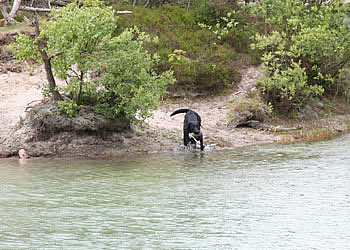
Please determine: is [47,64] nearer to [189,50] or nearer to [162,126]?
[162,126]

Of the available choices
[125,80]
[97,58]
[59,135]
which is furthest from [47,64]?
[125,80]

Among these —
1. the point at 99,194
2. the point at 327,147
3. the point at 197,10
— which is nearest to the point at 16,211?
the point at 99,194

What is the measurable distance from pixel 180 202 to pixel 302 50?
13231 mm

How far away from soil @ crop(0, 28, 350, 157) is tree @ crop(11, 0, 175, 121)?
106cm

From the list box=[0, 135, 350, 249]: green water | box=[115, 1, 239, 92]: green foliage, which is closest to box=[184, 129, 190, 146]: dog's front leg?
box=[0, 135, 350, 249]: green water

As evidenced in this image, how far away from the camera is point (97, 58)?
15.3m

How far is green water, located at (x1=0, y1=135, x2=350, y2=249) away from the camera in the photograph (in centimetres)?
826

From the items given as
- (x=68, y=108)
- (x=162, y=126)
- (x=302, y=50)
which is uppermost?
(x=302, y=50)

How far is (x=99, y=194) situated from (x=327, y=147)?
8.38m

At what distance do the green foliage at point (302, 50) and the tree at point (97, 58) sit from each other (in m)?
6.35

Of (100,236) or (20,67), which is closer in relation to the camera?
(100,236)

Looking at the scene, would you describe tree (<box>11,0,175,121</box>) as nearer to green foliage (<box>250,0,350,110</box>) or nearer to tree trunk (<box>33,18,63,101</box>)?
tree trunk (<box>33,18,63,101</box>)

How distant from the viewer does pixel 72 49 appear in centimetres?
1488

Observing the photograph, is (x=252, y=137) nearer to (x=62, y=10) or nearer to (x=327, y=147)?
(x=327, y=147)
